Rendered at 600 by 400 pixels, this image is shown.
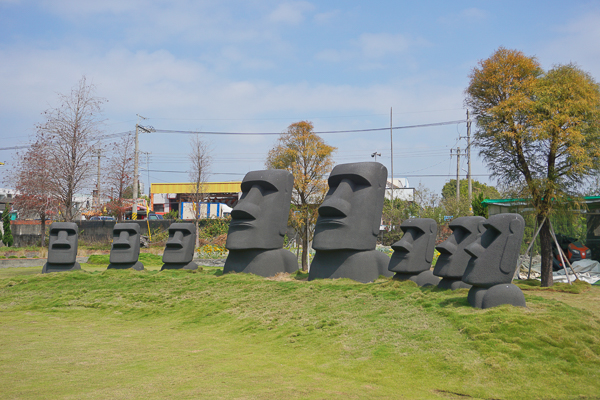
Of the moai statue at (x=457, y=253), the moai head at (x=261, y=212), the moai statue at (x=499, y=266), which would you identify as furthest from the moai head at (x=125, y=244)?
the moai statue at (x=499, y=266)

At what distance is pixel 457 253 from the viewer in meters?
8.47

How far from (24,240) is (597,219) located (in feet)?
92.2

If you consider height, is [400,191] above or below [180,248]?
above

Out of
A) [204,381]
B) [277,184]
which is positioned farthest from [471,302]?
[277,184]

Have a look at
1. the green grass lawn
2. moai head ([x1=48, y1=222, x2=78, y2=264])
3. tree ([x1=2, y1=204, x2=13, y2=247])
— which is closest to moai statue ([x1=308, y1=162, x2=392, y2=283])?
the green grass lawn

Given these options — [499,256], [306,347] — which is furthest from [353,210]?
[306,347]

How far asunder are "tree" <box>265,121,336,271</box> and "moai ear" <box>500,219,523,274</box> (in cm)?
1086

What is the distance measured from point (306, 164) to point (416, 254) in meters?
8.54

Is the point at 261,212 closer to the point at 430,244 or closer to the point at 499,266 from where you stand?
the point at 430,244

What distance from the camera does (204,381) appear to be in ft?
16.5

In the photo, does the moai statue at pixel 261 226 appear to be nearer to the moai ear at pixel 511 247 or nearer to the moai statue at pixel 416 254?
the moai statue at pixel 416 254

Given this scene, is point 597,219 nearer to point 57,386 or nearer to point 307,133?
point 307,133

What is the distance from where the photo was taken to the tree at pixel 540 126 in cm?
1182

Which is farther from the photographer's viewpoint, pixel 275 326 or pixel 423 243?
pixel 423 243
